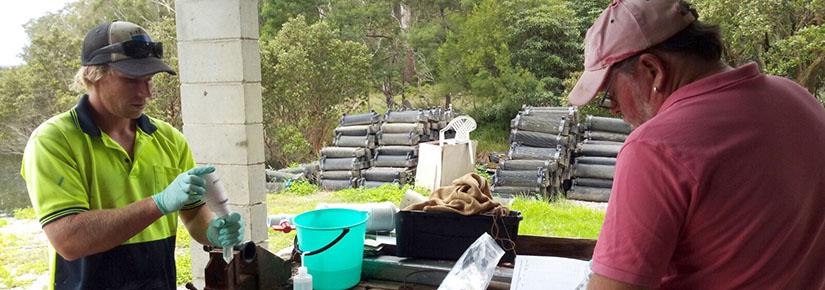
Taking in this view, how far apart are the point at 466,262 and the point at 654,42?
100cm

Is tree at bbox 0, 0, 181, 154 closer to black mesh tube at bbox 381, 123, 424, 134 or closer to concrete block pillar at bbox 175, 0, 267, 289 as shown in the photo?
black mesh tube at bbox 381, 123, 424, 134

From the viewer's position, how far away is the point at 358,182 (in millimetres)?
9922

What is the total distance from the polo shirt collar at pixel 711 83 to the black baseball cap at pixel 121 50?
1556 mm

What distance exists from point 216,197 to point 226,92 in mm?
1631

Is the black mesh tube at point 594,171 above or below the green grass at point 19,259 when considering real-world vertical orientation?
above

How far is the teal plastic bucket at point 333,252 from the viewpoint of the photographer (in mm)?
1815

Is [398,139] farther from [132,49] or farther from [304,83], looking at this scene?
[132,49]

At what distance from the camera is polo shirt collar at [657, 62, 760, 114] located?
3.36 feet

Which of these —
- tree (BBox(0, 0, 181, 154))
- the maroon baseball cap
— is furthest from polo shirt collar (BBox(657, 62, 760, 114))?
tree (BBox(0, 0, 181, 154))

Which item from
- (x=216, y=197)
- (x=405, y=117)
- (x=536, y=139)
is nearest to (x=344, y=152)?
(x=405, y=117)

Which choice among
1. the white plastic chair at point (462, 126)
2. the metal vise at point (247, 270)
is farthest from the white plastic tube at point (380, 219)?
the white plastic chair at point (462, 126)

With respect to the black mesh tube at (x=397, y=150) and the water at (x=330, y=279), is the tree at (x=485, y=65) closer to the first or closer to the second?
the black mesh tube at (x=397, y=150)

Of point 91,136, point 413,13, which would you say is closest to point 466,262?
point 91,136

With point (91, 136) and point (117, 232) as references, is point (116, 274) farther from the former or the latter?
point (91, 136)
